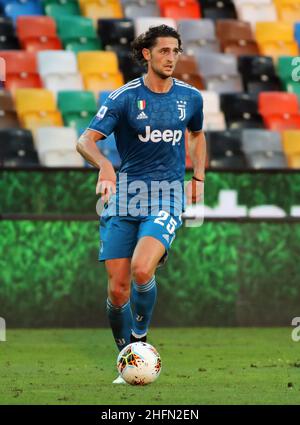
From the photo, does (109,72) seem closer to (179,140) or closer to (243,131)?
(243,131)

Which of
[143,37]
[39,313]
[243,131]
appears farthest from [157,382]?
[243,131]

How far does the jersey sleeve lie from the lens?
8.22 metres

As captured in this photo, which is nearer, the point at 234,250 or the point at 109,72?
the point at 234,250

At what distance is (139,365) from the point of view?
758cm

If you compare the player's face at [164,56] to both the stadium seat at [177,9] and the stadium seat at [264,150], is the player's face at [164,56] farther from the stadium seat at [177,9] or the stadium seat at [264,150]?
the stadium seat at [177,9]

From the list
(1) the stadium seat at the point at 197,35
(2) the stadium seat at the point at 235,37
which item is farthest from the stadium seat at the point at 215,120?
(2) the stadium seat at the point at 235,37

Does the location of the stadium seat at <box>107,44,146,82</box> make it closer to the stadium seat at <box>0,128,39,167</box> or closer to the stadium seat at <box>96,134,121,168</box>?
the stadium seat at <box>96,134,121,168</box>

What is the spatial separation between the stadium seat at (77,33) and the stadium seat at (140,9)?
0.77 m

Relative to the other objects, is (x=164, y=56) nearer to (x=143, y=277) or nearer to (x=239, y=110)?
(x=143, y=277)

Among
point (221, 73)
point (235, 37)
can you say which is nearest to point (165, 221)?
point (221, 73)

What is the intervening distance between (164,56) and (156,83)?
0.67 ft

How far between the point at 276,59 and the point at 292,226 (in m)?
4.51

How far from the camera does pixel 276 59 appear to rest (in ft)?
53.5

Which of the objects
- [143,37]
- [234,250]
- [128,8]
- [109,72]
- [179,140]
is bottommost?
[179,140]
